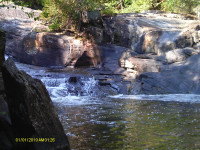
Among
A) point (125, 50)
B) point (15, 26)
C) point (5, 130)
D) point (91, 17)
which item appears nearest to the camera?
point (5, 130)

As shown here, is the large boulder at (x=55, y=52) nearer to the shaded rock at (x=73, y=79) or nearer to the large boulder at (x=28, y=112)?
the shaded rock at (x=73, y=79)

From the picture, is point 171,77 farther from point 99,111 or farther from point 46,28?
point 46,28

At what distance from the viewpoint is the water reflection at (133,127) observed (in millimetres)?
4531

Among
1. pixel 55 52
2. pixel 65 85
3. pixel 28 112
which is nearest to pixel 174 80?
pixel 65 85

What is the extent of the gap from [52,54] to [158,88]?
20.6 ft

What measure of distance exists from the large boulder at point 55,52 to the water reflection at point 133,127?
7.82 meters

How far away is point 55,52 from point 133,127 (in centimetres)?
1064

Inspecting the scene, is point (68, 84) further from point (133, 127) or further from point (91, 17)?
point (133, 127)

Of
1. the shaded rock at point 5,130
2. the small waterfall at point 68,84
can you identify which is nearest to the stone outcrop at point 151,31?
the small waterfall at point 68,84

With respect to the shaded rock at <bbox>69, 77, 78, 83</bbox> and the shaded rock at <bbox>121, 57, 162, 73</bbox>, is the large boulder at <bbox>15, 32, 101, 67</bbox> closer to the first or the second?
the shaded rock at <bbox>121, 57, 162, 73</bbox>

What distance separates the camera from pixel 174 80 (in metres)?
12.0

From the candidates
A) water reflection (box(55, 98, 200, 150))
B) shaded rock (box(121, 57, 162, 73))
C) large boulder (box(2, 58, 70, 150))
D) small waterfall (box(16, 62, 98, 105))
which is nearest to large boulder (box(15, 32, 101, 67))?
shaded rock (box(121, 57, 162, 73))

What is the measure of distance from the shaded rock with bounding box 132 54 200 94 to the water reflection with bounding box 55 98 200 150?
375 centimetres

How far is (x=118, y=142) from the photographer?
4633 mm
